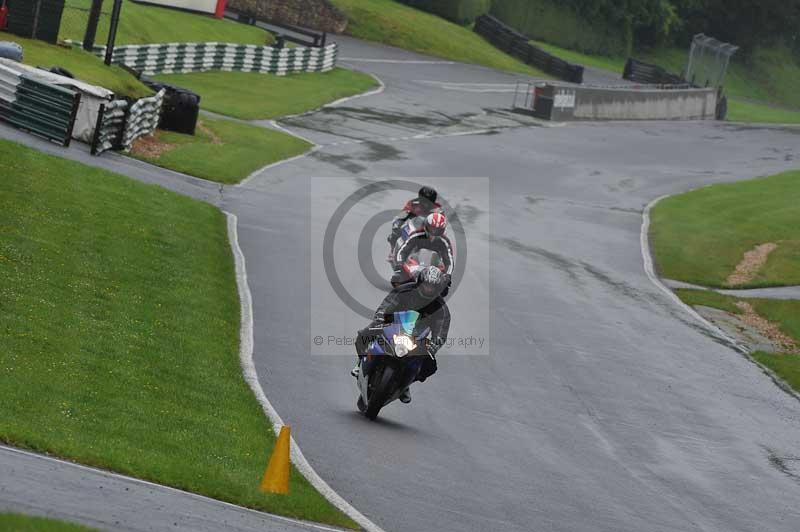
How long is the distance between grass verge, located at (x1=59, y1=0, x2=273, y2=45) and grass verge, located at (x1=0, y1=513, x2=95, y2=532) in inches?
1654

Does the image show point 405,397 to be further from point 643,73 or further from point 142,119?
point 643,73

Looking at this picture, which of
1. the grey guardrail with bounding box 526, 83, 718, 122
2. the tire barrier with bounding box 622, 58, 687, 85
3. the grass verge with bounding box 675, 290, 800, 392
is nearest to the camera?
the grass verge with bounding box 675, 290, 800, 392

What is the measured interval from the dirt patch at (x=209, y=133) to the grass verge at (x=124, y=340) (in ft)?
37.3

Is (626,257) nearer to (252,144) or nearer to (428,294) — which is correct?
(252,144)

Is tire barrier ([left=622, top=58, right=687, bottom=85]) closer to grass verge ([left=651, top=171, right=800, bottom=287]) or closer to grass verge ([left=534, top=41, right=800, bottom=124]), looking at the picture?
grass verge ([left=534, top=41, right=800, bottom=124])

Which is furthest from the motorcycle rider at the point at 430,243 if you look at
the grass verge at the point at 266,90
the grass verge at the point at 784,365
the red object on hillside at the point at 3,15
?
the grass verge at the point at 266,90

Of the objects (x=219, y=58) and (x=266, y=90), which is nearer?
(x=266, y=90)

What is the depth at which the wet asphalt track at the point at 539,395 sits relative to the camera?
14.6 metres

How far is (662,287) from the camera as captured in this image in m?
32.3

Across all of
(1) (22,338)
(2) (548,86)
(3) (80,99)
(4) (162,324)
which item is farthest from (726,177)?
(1) (22,338)

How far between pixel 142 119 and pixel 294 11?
140ft

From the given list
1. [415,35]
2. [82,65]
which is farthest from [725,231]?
[415,35]

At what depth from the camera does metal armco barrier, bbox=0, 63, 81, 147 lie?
3148 centimetres

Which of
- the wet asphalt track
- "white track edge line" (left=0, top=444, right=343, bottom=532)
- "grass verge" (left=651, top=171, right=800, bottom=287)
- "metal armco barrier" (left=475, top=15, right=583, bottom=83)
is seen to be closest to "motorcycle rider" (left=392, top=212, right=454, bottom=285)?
the wet asphalt track
